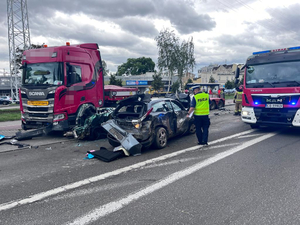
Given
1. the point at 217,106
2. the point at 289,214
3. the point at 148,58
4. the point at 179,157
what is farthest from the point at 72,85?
the point at 148,58

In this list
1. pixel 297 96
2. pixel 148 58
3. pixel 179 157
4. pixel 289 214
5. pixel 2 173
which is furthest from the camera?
pixel 148 58

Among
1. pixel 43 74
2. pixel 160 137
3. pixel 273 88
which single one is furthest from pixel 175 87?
pixel 160 137

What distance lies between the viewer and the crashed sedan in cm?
650

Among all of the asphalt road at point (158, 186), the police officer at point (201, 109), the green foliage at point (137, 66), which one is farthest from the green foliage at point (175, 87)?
the green foliage at point (137, 66)

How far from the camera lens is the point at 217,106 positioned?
1858 centimetres

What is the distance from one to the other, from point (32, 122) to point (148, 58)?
251ft

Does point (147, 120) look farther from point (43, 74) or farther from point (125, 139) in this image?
point (43, 74)

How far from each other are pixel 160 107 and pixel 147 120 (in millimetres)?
834

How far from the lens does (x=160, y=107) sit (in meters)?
7.23

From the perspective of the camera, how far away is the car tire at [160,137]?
672 cm

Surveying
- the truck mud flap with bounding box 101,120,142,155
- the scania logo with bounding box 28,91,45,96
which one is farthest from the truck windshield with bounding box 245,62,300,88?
the scania logo with bounding box 28,91,45,96

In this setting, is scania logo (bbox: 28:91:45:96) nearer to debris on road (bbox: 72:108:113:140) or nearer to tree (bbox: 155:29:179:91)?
debris on road (bbox: 72:108:113:140)

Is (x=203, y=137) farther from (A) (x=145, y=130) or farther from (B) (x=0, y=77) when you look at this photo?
(B) (x=0, y=77)

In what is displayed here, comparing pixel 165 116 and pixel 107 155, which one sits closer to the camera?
pixel 107 155
